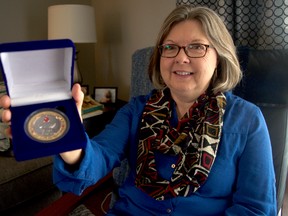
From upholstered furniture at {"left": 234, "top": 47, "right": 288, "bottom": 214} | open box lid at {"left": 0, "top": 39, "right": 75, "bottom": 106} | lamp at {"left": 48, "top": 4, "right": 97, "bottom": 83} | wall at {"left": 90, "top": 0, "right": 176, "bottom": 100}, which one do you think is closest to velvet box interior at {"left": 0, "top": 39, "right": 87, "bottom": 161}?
open box lid at {"left": 0, "top": 39, "right": 75, "bottom": 106}

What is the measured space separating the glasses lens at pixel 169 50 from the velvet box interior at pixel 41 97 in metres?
0.34

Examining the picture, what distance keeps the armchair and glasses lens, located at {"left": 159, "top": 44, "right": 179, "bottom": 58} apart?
13.4 inches

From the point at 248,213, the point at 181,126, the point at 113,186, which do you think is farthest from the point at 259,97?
the point at 113,186

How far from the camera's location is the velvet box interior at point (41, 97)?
2.21 feet

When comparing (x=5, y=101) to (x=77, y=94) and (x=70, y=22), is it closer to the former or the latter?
(x=77, y=94)

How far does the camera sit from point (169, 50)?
94cm

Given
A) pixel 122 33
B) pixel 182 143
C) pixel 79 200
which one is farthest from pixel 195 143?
pixel 122 33

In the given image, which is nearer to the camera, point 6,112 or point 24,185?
point 6,112

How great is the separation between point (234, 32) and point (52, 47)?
952 mm

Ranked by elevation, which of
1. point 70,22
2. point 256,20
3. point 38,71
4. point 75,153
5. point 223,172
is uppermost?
point 70,22

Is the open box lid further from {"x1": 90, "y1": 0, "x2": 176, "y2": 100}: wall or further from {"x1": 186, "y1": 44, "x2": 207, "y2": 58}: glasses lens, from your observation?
{"x1": 90, "y1": 0, "x2": 176, "y2": 100}: wall

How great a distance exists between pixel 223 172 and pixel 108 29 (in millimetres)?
1840

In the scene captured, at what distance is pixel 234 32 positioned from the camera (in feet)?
4.33

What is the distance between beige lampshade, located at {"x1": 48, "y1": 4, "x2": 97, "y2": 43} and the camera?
1852 millimetres
